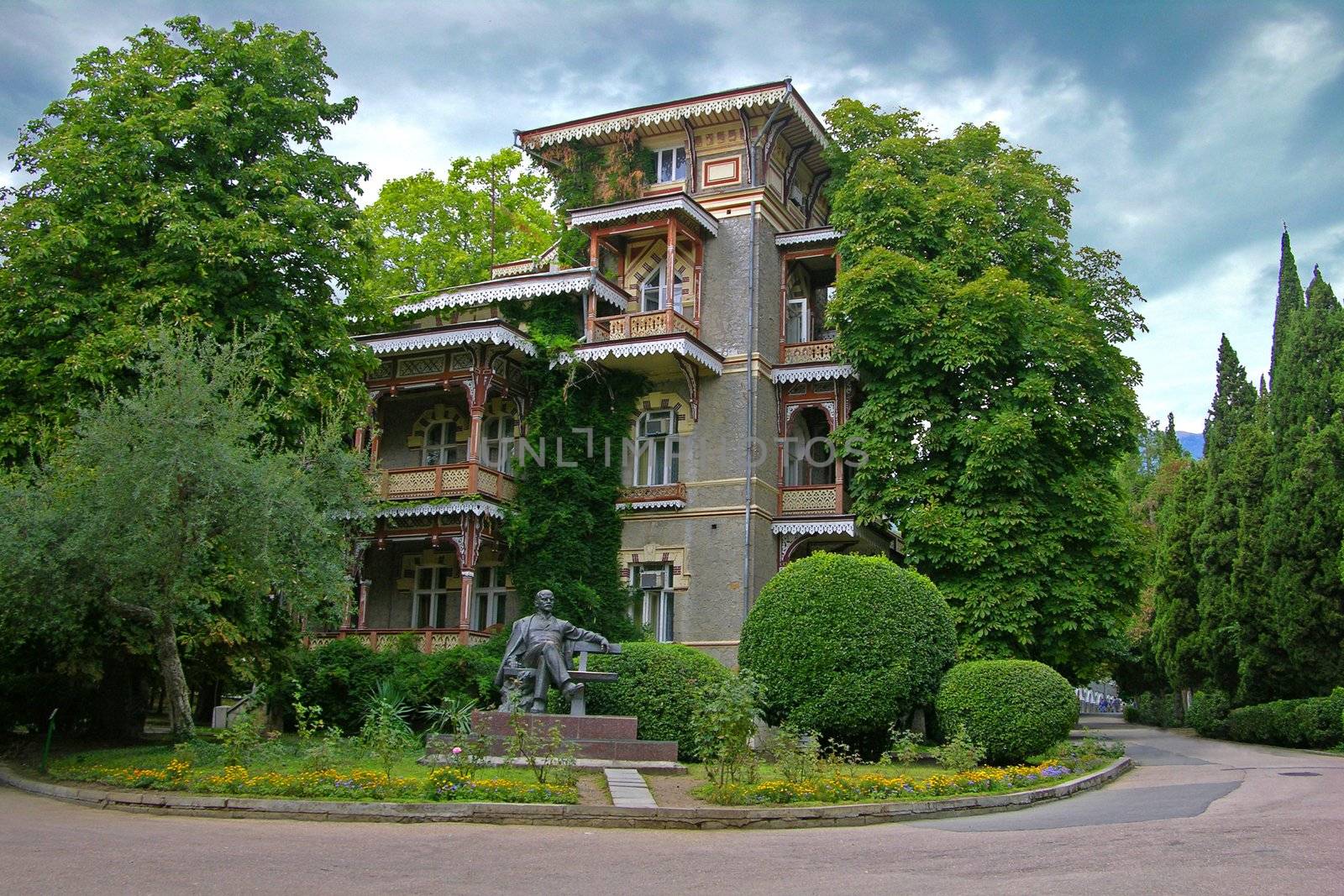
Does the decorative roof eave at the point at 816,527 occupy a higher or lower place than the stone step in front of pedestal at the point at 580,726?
higher

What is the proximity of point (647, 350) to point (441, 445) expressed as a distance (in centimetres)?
709

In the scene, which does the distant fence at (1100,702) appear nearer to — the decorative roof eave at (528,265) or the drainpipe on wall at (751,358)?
the drainpipe on wall at (751,358)

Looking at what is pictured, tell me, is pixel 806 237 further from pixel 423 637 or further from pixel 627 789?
pixel 627 789

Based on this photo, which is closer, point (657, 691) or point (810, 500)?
point (657, 691)

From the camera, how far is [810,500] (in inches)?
1211

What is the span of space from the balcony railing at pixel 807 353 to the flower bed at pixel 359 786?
19599 millimetres

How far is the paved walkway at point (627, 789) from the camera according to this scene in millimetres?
13391

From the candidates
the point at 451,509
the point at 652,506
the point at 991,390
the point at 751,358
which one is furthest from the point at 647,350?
the point at 991,390

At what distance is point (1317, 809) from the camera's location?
13.8 metres

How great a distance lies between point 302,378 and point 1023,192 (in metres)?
19.2

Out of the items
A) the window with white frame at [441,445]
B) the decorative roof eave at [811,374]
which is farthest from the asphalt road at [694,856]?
the window with white frame at [441,445]

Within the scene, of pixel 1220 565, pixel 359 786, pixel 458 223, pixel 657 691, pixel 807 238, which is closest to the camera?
pixel 359 786

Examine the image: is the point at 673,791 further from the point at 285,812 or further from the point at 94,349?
the point at 94,349

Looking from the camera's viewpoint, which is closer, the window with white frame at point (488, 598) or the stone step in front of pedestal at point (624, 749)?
the stone step in front of pedestal at point (624, 749)
